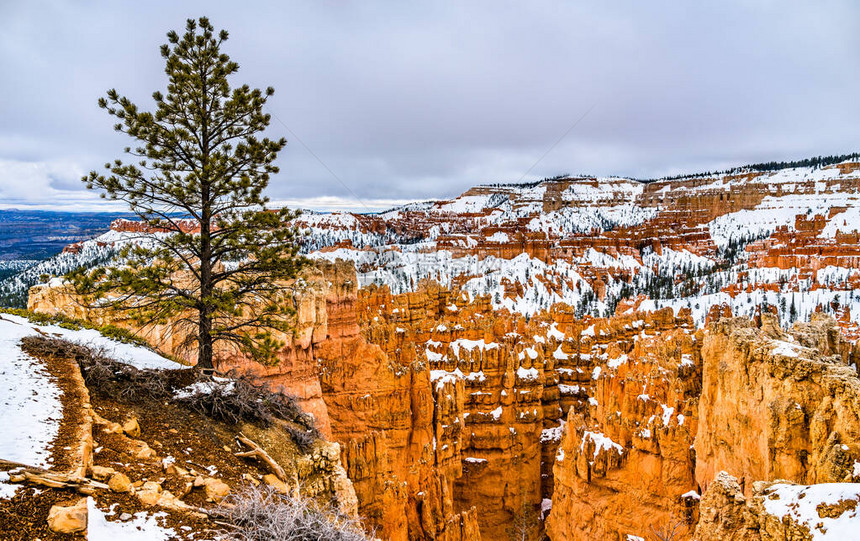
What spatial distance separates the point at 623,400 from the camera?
16.0 m

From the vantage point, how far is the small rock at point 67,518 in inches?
127

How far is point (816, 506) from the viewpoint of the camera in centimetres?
487

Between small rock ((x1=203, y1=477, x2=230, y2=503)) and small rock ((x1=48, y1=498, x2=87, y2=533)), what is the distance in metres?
1.32

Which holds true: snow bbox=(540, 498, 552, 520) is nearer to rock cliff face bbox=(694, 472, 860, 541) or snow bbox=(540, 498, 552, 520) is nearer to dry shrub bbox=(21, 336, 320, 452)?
rock cliff face bbox=(694, 472, 860, 541)

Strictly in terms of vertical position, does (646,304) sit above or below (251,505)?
below

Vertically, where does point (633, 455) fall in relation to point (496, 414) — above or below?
above

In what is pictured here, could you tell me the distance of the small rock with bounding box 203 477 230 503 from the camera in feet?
15.0

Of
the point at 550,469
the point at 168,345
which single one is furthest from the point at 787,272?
the point at 168,345

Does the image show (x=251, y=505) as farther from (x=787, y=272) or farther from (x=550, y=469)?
(x=787, y=272)

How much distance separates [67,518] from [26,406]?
2.24m

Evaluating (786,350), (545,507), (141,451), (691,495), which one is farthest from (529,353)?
(141,451)

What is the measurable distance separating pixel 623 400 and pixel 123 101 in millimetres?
15980

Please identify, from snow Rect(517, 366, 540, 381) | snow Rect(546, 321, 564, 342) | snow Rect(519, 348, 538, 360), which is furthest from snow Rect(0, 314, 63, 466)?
snow Rect(546, 321, 564, 342)

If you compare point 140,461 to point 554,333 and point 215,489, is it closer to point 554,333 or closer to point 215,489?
point 215,489
